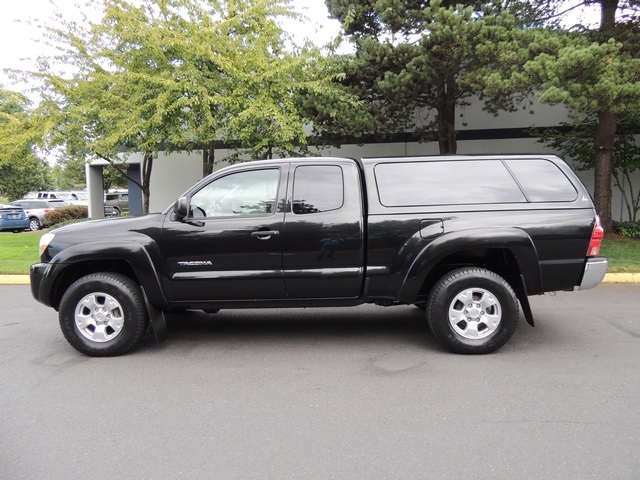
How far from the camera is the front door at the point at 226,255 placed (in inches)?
185

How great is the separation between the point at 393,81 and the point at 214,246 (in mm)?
7595

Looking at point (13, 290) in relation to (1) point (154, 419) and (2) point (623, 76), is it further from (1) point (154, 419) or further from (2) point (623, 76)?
(2) point (623, 76)

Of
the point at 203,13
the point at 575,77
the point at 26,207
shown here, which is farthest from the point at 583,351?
the point at 26,207

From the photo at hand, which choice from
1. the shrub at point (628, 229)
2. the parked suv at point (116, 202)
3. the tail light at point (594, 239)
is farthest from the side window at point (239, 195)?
the parked suv at point (116, 202)

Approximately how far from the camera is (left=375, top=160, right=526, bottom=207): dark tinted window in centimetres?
474

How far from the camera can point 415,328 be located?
220 inches

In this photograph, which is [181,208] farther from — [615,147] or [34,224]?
[34,224]

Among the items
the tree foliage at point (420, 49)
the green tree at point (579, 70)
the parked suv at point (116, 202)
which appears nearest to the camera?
the green tree at point (579, 70)

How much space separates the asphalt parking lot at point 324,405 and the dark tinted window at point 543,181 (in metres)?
1.53

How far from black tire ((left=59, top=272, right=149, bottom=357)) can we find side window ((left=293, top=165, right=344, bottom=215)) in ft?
6.15

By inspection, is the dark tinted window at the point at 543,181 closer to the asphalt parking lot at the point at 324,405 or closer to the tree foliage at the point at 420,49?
the asphalt parking lot at the point at 324,405

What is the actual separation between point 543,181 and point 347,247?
6.89ft

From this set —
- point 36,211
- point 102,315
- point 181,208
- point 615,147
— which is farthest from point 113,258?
point 36,211

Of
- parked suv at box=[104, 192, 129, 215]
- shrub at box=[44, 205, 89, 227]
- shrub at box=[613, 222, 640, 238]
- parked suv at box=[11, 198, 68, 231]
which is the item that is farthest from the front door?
parked suv at box=[104, 192, 129, 215]
